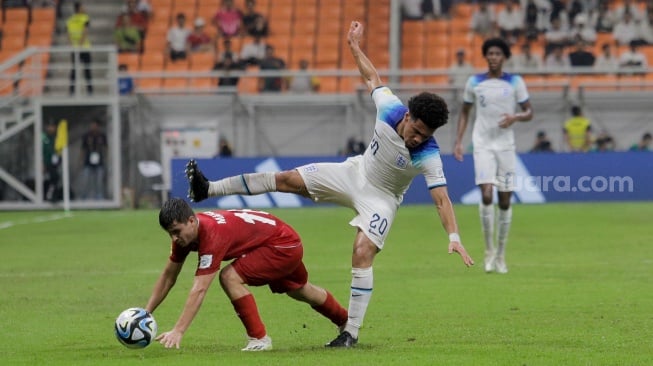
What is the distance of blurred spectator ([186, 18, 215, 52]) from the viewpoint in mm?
34750

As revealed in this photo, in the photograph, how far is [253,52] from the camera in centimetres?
3394

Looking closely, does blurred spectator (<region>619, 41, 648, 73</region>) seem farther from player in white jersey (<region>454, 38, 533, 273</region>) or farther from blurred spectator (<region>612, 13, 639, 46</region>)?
player in white jersey (<region>454, 38, 533, 273</region>)

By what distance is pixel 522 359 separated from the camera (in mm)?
9422

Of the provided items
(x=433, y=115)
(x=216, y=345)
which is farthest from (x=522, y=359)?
(x=216, y=345)

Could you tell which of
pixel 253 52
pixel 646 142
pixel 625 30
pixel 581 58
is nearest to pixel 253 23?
pixel 253 52

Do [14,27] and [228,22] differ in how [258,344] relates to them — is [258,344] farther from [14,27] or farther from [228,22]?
[14,27]

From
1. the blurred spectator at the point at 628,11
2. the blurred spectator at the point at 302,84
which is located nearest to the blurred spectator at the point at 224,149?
the blurred spectator at the point at 302,84

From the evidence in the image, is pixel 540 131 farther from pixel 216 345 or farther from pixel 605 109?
pixel 216 345

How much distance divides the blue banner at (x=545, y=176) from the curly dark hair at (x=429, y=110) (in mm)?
18334

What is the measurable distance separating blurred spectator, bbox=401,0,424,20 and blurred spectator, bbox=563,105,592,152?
6.81 meters

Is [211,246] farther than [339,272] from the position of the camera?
No

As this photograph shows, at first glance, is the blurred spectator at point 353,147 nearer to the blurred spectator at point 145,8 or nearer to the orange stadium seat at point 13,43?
the blurred spectator at point 145,8

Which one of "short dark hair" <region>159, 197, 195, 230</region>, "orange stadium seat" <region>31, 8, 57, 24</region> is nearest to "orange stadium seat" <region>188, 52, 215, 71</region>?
"orange stadium seat" <region>31, 8, 57, 24</region>

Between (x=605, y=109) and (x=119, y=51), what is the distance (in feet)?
43.4
